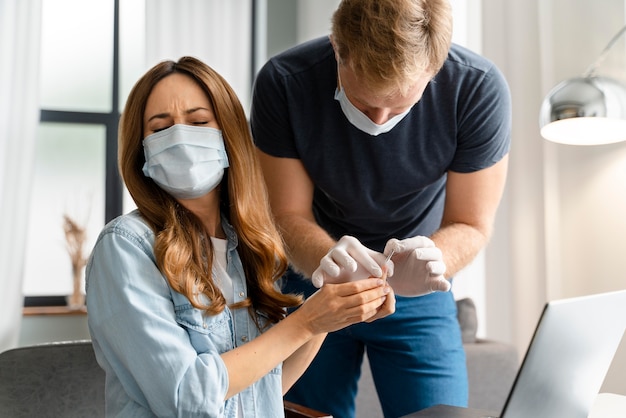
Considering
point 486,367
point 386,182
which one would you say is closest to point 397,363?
point 386,182

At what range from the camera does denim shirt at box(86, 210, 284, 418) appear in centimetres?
118

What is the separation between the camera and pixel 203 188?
1.40 metres

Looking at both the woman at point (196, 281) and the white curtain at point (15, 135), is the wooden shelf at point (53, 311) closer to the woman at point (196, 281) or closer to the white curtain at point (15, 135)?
the white curtain at point (15, 135)

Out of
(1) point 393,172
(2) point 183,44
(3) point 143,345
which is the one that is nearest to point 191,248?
(3) point 143,345


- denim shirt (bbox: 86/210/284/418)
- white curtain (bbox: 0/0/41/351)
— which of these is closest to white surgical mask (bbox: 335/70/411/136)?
denim shirt (bbox: 86/210/284/418)

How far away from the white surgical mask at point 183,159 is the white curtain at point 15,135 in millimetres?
3315

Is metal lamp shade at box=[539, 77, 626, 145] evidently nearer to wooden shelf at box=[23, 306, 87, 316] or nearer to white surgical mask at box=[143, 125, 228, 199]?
white surgical mask at box=[143, 125, 228, 199]

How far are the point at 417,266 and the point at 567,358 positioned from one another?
0.33 meters

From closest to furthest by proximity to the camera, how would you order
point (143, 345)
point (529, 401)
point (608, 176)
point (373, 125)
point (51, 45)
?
point (529, 401)
point (143, 345)
point (373, 125)
point (608, 176)
point (51, 45)

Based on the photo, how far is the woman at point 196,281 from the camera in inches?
47.2

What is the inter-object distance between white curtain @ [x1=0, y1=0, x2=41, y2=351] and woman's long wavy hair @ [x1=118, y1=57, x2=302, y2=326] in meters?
3.26

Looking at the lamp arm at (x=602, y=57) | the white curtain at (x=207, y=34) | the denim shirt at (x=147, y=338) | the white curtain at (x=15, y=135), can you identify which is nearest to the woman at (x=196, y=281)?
the denim shirt at (x=147, y=338)

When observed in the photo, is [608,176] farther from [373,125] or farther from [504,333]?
[373,125]

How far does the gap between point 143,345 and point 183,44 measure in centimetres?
406
